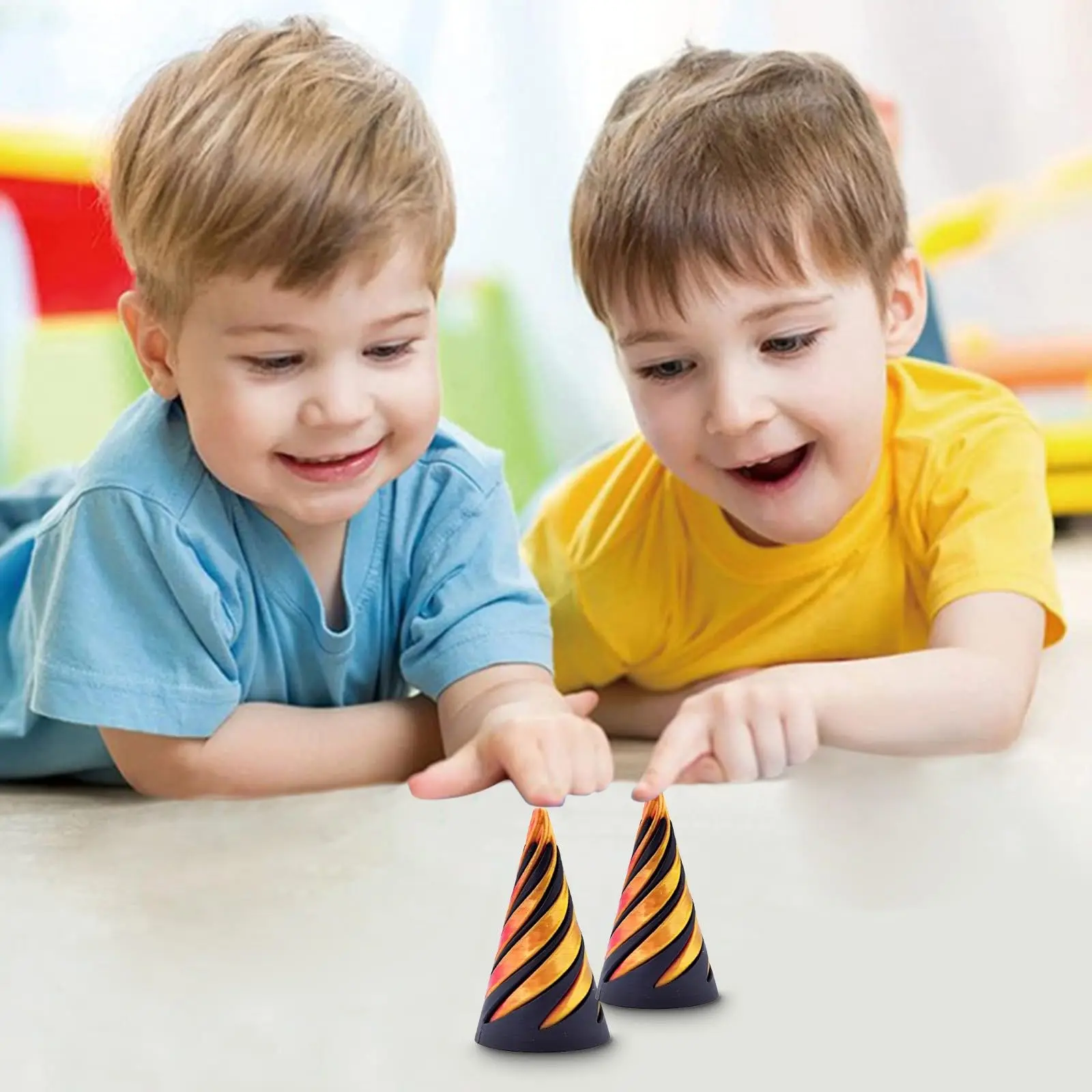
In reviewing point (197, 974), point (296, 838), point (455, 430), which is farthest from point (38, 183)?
point (197, 974)

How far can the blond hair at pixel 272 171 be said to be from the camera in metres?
0.94

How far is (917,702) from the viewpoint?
1012 millimetres

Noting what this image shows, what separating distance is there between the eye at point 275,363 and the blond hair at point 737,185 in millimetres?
228

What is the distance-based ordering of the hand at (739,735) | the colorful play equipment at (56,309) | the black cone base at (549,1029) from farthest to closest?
the colorful play equipment at (56,309) → the hand at (739,735) → the black cone base at (549,1029)

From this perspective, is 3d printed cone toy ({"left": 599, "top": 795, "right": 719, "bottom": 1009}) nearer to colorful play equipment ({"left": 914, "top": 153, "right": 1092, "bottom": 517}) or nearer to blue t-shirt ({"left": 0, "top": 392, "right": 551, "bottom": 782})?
blue t-shirt ({"left": 0, "top": 392, "right": 551, "bottom": 782})

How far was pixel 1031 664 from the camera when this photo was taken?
1.07 metres

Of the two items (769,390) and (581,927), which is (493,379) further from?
(581,927)

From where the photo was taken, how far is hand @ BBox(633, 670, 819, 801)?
93 cm

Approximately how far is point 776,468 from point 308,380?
1.11 feet

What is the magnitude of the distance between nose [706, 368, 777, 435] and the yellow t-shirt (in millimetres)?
159

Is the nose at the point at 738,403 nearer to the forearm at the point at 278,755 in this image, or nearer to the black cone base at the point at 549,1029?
the forearm at the point at 278,755

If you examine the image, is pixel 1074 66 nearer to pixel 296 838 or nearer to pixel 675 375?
pixel 675 375

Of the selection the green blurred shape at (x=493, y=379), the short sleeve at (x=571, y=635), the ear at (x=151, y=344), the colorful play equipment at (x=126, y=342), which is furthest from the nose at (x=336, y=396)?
the green blurred shape at (x=493, y=379)

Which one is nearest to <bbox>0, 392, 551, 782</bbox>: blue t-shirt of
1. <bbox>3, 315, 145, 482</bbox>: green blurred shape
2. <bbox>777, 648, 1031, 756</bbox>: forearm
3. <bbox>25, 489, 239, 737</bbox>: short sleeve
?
<bbox>25, 489, 239, 737</bbox>: short sleeve
